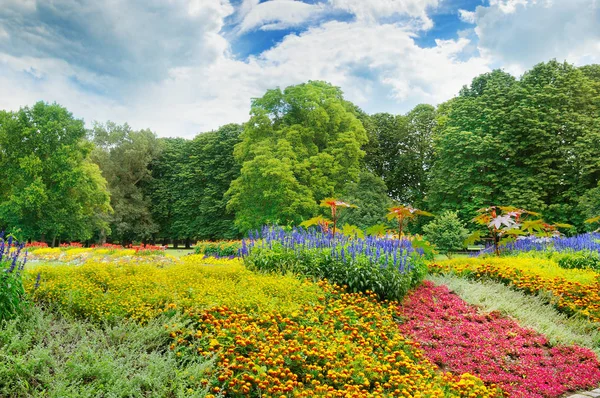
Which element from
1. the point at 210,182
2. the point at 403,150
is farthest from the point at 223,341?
the point at 210,182

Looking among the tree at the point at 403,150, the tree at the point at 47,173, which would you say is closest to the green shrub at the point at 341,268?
the tree at the point at 47,173

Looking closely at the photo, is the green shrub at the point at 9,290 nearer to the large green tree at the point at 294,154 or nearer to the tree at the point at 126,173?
the large green tree at the point at 294,154

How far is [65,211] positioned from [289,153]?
13.7 m

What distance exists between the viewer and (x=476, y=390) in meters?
4.01

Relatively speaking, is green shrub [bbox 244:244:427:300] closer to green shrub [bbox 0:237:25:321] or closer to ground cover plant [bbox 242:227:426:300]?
ground cover plant [bbox 242:227:426:300]

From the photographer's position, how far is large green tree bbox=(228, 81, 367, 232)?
71.3 feet

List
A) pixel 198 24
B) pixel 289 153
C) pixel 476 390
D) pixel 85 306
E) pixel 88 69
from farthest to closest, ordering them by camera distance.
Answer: pixel 289 153, pixel 88 69, pixel 198 24, pixel 85 306, pixel 476 390

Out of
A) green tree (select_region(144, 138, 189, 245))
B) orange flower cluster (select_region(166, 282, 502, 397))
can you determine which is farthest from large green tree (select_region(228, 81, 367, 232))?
orange flower cluster (select_region(166, 282, 502, 397))

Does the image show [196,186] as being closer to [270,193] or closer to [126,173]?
[126,173]

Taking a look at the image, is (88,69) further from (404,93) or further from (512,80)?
(512,80)

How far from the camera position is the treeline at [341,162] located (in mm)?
20547

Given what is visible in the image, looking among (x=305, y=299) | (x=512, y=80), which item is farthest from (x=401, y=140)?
(x=305, y=299)

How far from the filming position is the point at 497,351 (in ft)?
17.2

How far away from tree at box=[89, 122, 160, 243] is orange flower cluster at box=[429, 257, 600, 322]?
27.3 m
